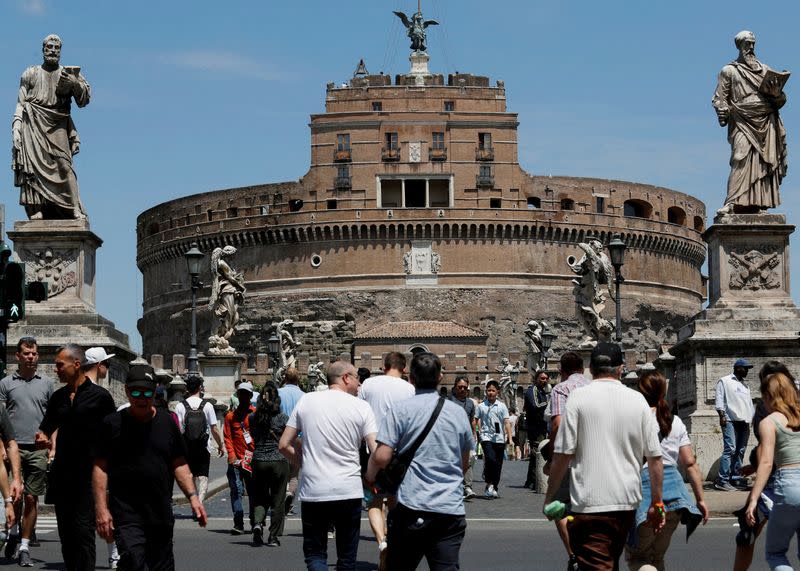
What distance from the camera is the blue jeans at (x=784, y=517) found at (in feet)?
25.2

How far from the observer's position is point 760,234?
571 inches

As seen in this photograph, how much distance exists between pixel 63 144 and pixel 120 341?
1.87m

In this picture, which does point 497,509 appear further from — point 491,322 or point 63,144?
point 491,322

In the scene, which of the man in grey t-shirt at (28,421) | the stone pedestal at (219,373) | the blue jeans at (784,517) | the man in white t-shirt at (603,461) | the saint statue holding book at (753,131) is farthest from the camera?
the stone pedestal at (219,373)

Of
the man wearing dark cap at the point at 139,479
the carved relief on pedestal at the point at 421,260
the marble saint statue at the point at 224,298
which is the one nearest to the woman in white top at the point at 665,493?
the man wearing dark cap at the point at 139,479

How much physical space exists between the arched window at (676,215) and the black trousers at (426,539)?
8629 cm

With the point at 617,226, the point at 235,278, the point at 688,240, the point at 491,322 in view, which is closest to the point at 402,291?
the point at 491,322

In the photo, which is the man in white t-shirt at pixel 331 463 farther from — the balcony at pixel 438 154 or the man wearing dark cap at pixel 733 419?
the balcony at pixel 438 154

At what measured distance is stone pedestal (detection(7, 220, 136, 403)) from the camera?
14.1 meters

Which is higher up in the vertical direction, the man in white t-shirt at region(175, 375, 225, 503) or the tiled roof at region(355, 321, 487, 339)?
the tiled roof at region(355, 321, 487, 339)

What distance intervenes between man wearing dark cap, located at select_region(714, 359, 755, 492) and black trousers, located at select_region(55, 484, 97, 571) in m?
6.43

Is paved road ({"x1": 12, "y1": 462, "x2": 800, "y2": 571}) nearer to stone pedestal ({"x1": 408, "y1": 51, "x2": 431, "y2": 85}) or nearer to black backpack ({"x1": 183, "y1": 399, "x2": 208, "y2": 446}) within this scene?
black backpack ({"x1": 183, "y1": 399, "x2": 208, "y2": 446})

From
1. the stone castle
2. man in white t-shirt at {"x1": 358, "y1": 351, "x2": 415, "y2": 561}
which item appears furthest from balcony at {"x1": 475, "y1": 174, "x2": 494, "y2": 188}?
man in white t-shirt at {"x1": 358, "y1": 351, "x2": 415, "y2": 561}

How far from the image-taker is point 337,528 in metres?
8.34
